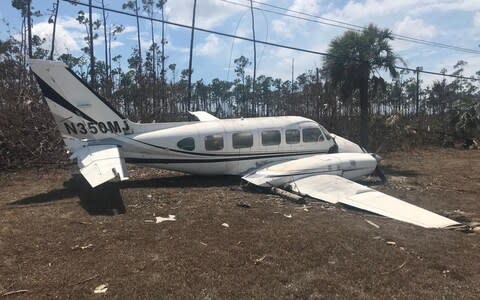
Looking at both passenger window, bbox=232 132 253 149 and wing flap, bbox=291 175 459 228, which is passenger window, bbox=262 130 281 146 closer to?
passenger window, bbox=232 132 253 149

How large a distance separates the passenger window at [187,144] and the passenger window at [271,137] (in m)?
2.62

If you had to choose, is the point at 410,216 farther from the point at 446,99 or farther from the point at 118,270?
the point at 446,99

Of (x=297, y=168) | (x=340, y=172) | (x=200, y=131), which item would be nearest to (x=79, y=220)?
(x=200, y=131)

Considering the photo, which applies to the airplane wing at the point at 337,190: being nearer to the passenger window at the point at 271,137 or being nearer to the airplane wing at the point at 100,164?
the passenger window at the point at 271,137

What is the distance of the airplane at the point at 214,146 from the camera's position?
41.4ft

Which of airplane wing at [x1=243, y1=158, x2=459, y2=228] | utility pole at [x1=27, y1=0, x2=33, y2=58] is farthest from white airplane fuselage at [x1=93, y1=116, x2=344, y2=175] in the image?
utility pole at [x1=27, y1=0, x2=33, y2=58]

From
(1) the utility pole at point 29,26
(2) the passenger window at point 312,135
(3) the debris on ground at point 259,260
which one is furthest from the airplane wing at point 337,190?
(1) the utility pole at point 29,26

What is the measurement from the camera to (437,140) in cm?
3247

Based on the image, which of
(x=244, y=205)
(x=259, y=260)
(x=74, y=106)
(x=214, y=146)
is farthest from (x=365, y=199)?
(x=74, y=106)

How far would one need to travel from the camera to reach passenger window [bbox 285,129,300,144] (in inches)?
612

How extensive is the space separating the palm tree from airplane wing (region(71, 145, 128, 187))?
13009mm

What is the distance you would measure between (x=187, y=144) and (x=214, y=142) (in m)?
A: 0.97

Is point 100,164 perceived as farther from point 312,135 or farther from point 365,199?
point 312,135

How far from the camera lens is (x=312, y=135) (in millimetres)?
15891
